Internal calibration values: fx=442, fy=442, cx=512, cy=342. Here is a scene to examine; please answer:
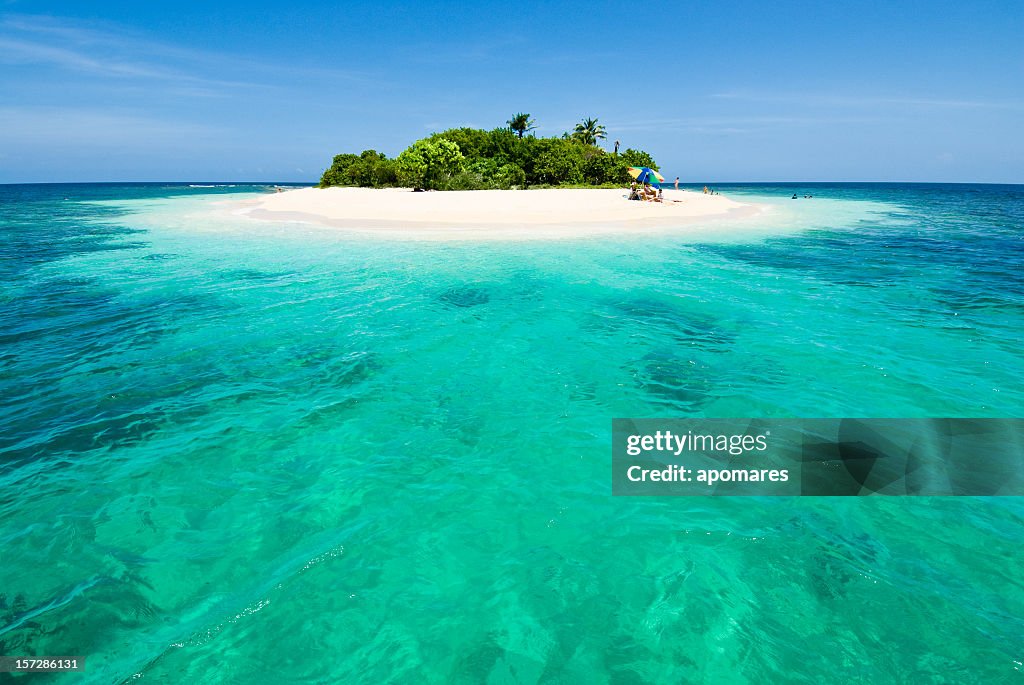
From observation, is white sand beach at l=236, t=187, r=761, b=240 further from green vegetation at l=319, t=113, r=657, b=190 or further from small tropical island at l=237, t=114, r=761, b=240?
green vegetation at l=319, t=113, r=657, b=190

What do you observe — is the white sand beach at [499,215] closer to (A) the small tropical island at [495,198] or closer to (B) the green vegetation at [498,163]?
(A) the small tropical island at [495,198]

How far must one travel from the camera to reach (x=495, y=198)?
135 ft

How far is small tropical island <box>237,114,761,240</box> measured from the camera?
2978cm

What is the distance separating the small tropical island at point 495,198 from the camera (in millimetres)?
29781

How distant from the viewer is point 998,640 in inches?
150

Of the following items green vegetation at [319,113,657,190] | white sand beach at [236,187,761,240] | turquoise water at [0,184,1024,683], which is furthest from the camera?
green vegetation at [319,113,657,190]

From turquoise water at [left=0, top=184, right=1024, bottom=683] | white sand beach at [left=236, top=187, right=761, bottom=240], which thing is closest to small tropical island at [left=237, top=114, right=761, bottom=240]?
white sand beach at [left=236, top=187, right=761, bottom=240]

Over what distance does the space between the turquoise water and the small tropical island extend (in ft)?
55.1

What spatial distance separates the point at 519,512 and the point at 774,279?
16448 millimetres

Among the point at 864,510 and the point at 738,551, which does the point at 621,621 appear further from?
the point at 864,510

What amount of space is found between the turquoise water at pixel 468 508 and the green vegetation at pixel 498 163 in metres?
41.6

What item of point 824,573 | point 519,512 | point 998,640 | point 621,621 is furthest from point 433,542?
point 998,640

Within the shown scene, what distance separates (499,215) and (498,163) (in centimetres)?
2586

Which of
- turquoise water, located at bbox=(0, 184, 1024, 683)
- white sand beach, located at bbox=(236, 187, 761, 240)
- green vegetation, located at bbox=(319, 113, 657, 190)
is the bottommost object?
turquoise water, located at bbox=(0, 184, 1024, 683)
